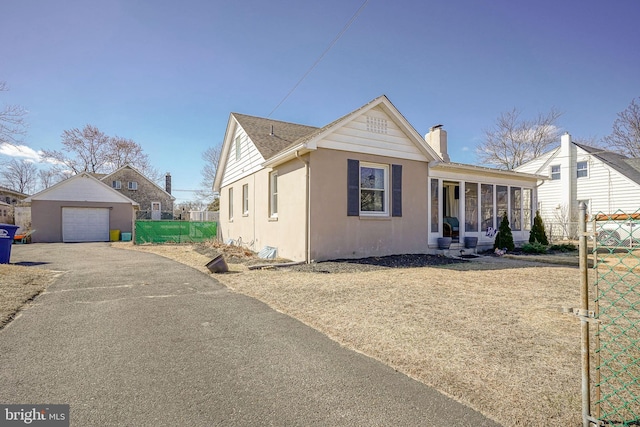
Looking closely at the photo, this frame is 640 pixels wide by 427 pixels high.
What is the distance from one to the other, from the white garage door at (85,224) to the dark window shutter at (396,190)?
21232 mm

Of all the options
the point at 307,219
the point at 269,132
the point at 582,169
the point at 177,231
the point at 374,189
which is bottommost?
the point at 177,231

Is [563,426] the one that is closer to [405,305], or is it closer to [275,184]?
[405,305]

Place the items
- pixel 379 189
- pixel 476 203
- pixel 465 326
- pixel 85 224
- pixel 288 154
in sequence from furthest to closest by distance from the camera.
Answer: pixel 85 224
pixel 476 203
pixel 379 189
pixel 288 154
pixel 465 326

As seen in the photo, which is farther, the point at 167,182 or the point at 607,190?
the point at 167,182

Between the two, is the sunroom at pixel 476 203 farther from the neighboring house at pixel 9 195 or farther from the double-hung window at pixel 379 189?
the neighboring house at pixel 9 195

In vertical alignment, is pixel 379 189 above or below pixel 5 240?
above

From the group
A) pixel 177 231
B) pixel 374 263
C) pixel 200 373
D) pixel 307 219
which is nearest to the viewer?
pixel 200 373

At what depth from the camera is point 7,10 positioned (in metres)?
8.73

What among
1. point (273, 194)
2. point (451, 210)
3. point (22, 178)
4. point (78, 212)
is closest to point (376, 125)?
point (273, 194)

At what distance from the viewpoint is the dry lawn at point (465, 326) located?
242 centimetres

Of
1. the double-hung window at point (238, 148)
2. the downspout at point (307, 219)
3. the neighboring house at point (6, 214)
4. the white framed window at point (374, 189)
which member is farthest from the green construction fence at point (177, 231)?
the neighboring house at point (6, 214)

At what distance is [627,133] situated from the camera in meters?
22.9

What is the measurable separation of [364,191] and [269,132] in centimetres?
590

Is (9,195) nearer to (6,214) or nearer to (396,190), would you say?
(6,214)
